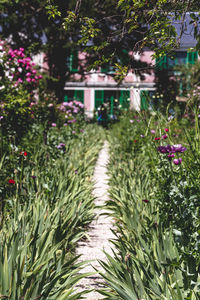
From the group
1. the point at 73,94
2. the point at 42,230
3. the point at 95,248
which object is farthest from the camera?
the point at 73,94

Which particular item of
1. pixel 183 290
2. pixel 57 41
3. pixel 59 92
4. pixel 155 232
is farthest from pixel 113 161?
pixel 59 92

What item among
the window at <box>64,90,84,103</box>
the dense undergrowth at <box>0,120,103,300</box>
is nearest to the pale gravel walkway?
the dense undergrowth at <box>0,120,103,300</box>

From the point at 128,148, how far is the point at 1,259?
519 cm

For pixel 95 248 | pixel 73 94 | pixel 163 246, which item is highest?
pixel 73 94

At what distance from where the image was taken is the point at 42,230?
8.53 ft

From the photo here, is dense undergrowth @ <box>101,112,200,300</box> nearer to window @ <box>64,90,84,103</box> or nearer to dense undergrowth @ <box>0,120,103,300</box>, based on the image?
dense undergrowth @ <box>0,120,103,300</box>

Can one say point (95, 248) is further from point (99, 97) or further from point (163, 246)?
point (99, 97)

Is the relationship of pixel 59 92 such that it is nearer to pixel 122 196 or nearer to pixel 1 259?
pixel 122 196

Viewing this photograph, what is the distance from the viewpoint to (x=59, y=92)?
656 inches

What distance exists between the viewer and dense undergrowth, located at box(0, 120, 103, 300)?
188 centimetres

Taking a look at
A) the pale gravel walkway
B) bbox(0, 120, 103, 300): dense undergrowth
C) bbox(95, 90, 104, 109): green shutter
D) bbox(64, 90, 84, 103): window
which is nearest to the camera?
bbox(0, 120, 103, 300): dense undergrowth

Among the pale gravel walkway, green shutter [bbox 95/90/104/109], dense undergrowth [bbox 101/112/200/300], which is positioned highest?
green shutter [bbox 95/90/104/109]

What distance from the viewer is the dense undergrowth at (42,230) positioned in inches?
73.8

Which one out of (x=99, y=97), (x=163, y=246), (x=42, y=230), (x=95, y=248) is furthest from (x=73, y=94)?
(x=163, y=246)
